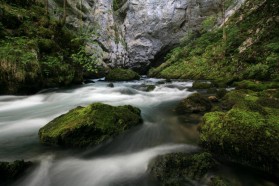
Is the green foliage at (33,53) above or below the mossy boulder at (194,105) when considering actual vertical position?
above

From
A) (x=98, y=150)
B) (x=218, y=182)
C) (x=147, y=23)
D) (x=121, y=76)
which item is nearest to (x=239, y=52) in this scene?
(x=121, y=76)

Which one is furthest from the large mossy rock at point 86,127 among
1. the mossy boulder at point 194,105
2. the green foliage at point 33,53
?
the green foliage at point 33,53

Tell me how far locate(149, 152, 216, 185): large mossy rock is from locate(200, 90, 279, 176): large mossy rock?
44 centimetres

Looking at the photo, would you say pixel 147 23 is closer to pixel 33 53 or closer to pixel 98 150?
pixel 33 53

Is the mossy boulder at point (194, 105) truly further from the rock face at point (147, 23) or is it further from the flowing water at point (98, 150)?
the rock face at point (147, 23)

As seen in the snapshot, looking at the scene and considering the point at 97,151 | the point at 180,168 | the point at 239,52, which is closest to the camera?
the point at 180,168

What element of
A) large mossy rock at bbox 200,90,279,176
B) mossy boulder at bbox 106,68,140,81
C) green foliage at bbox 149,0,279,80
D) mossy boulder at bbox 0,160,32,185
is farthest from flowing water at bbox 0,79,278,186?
mossy boulder at bbox 106,68,140,81

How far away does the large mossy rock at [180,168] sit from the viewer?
336 cm

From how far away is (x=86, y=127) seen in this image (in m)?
4.57

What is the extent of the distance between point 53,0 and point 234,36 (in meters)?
17.5

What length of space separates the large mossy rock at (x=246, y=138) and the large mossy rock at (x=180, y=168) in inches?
17.3

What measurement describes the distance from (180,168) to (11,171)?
273 centimetres

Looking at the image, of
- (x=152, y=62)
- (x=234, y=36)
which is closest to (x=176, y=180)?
(x=234, y=36)

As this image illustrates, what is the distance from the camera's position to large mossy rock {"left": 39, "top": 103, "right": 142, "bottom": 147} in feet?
15.0
